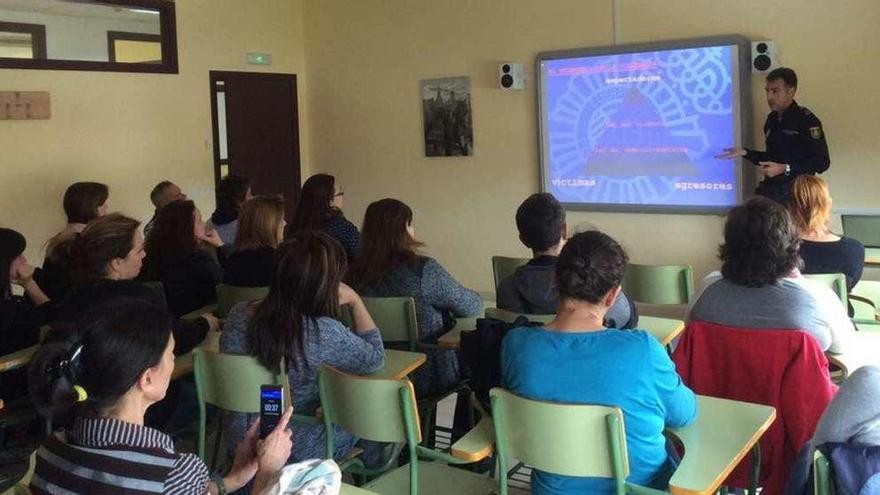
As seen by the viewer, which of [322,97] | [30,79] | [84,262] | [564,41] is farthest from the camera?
[322,97]

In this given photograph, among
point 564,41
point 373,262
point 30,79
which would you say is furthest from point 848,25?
point 30,79

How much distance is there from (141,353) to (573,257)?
118 cm

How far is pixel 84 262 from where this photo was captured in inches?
137

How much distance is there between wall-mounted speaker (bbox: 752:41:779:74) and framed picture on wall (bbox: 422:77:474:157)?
8.27 ft

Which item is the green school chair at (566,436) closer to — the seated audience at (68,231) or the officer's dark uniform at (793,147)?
the seated audience at (68,231)

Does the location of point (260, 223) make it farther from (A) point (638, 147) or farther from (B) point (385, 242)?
(A) point (638, 147)

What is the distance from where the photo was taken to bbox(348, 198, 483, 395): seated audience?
3.63m

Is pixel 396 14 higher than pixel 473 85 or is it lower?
higher

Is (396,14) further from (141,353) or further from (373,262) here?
(141,353)

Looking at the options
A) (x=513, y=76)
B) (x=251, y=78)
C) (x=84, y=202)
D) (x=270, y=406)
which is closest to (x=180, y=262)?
(x=84, y=202)

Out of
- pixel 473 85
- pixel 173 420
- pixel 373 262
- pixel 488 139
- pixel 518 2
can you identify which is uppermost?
pixel 518 2

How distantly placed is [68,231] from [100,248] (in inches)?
70.4

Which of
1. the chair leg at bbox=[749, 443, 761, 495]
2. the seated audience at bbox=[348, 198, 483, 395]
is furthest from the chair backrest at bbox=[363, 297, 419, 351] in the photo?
the chair leg at bbox=[749, 443, 761, 495]

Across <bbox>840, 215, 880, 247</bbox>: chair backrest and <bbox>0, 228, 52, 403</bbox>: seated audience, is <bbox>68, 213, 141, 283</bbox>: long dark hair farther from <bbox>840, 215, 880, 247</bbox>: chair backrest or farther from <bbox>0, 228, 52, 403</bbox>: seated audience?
<bbox>840, 215, 880, 247</bbox>: chair backrest
